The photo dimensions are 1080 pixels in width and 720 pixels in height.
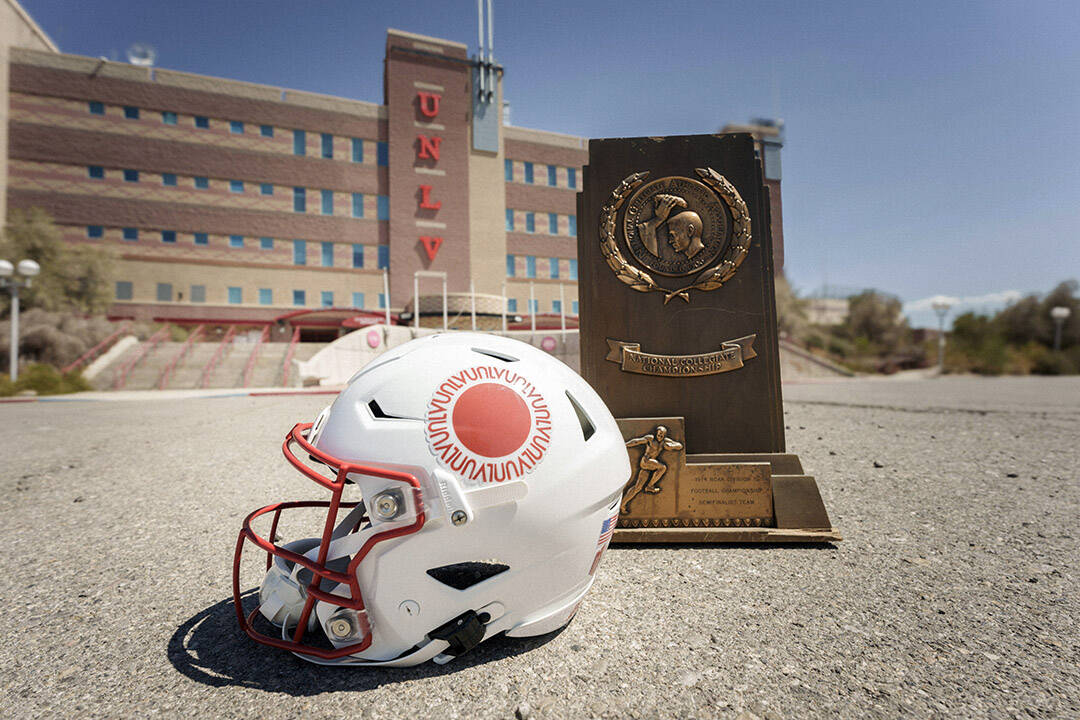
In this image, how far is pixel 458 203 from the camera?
36.8 meters

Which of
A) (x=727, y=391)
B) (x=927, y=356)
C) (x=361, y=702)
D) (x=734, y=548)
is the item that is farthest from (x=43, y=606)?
(x=927, y=356)

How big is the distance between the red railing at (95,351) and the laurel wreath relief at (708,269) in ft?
67.3

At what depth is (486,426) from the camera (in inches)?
74.0

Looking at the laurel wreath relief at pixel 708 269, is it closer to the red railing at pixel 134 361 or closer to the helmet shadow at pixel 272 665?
the helmet shadow at pixel 272 665

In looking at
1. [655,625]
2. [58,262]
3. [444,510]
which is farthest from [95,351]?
[655,625]

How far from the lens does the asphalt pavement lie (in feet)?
5.81

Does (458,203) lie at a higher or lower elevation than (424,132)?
lower

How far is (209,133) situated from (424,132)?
1346 cm

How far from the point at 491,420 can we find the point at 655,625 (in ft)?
4.10

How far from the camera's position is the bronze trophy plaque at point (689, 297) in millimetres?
3430

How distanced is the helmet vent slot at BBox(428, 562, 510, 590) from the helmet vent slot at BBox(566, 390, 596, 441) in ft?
2.00

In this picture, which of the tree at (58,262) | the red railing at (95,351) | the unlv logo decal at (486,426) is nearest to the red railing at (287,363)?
the red railing at (95,351)

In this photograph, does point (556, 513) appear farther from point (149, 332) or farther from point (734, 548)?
point (149, 332)

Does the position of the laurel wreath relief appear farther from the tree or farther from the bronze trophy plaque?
the tree
